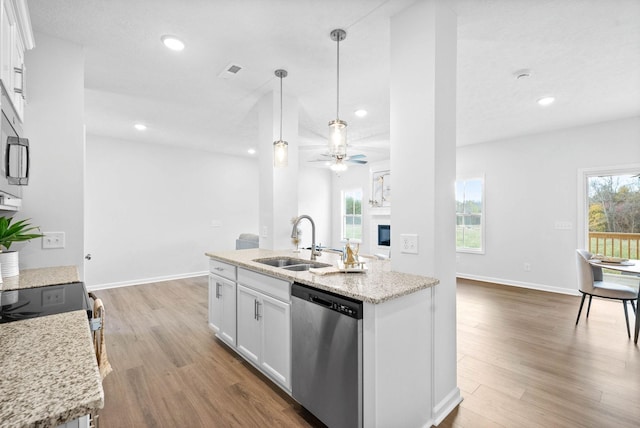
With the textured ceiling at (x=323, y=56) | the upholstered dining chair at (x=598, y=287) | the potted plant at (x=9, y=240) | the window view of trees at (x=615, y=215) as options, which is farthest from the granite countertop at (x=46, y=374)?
the window view of trees at (x=615, y=215)

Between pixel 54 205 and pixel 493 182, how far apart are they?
6161 mm

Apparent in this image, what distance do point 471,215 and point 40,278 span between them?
6.16m

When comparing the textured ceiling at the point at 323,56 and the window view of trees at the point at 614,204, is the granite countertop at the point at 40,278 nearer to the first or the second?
the textured ceiling at the point at 323,56

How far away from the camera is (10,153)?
4.72ft

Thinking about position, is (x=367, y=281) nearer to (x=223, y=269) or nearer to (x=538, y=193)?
(x=223, y=269)

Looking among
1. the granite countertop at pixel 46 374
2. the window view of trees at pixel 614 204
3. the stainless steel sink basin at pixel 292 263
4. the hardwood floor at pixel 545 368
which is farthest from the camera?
the window view of trees at pixel 614 204

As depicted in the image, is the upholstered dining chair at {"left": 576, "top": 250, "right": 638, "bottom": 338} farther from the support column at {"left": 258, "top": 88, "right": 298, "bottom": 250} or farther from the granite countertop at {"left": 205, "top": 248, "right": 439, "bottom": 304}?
the support column at {"left": 258, "top": 88, "right": 298, "bottom": 250}

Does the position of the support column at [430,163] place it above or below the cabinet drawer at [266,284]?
above

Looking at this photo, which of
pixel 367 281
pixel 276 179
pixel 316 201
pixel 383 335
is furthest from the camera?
pixel 316 201

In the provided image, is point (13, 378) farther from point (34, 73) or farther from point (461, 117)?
point (461, 117)

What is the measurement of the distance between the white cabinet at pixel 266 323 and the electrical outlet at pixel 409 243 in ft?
2.68

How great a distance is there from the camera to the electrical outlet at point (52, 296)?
1366mm

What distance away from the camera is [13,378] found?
71 centimetres

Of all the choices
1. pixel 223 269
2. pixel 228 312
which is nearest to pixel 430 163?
pixel 223 269
